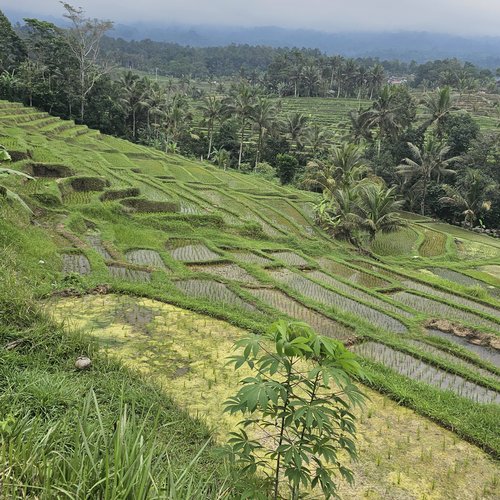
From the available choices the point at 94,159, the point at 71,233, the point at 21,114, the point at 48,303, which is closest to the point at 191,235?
the point at 71,233

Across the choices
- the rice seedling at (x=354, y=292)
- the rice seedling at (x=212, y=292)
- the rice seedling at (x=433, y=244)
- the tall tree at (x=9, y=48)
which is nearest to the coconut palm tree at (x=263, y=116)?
the rice seedling at (x=433, y=244)

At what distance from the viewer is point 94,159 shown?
70.8 ft

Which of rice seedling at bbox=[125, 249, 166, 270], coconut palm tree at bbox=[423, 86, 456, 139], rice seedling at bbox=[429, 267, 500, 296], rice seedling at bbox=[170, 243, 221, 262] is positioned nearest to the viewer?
rice seedling at bbox=[125, 249, 166, 270]

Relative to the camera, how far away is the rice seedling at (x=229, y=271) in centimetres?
1101

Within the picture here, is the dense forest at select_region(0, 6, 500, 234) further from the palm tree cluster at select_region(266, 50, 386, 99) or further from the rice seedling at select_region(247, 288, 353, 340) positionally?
the palm tree cluster at select_region(266, 50, 386, 99)

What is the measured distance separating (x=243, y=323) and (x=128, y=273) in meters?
3.58

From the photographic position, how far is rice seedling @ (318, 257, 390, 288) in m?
13.3

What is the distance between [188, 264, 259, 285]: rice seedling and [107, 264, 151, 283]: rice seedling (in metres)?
1.37

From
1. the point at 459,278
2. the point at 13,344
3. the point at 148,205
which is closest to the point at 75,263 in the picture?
the point at 13,344

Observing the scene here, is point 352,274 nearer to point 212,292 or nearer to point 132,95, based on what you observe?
point 212,292

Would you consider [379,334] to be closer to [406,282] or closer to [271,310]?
[271,310]

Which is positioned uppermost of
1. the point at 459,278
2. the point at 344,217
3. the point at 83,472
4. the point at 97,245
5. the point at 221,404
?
the point at 83,472

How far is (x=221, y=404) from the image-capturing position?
4.45 metres

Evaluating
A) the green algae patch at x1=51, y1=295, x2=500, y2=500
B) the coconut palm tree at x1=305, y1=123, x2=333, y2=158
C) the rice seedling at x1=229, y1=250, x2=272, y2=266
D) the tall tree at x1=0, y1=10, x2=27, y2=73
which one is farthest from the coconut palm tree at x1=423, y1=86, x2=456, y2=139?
the tall tree at x1=0, y1=10, x2=27, y2=73
